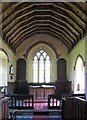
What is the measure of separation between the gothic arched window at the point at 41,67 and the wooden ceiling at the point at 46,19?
182 cm

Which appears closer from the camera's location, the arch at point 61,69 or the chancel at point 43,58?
the chancel at point 43,58

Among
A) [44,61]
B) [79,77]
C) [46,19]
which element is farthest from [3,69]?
[44,61]

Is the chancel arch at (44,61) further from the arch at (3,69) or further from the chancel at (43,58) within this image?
the arch at (3,69)

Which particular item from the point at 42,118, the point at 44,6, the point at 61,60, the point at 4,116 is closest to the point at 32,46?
the point at 61,60

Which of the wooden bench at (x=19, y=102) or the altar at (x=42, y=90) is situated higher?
the altar at (x=42, y=90)

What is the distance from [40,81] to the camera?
61.5 ft

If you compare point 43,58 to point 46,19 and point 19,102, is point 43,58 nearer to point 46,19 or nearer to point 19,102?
point 46,19

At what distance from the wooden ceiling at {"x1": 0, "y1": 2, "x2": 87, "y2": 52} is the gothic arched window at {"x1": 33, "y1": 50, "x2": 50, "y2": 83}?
182 cm

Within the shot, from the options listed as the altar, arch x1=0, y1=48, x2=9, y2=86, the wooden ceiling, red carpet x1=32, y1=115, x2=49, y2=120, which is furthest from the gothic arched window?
red carpet x1=32, y1=115, x2=49, y2=120

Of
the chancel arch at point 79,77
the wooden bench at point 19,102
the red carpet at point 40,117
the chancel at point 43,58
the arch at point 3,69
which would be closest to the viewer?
the red carpet at point 40,117

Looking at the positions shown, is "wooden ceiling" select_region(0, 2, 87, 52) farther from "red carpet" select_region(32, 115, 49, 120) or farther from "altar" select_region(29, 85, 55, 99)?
"red carpet" select_region(32, 115, 49, 120)

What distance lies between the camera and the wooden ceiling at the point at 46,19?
36.8 ft

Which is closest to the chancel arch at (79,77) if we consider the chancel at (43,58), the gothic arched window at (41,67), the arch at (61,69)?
the chancel at (43,58)

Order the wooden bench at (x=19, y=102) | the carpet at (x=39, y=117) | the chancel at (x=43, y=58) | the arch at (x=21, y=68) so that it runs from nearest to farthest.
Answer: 1. the carpet at (x=39, y=117)
2. the chancel at (x=43, y=58)
3. the wooden bench at (x=19, y=102)
4. the arch at (x=21, y=68)
